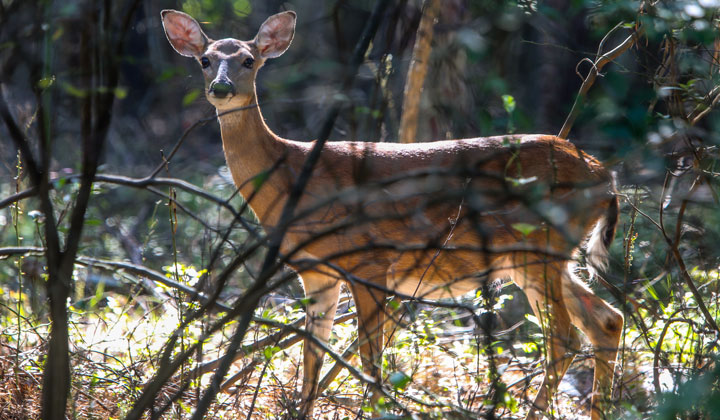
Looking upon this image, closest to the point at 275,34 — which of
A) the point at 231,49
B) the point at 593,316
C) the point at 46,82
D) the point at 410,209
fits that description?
the point at 231,49

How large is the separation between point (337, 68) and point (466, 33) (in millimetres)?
420

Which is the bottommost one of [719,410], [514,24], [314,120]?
[719,410]

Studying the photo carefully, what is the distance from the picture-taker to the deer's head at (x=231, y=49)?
14.9ft

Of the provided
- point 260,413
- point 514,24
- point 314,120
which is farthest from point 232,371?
point 314,120

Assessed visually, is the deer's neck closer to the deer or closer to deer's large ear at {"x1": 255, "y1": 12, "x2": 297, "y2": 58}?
the deer

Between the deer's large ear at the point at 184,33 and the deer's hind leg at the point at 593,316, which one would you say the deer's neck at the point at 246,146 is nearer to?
the deer's large ear at the point at 184,33

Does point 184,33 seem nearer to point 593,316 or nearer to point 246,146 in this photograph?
point 246,146

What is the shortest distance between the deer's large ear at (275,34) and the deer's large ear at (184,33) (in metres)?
0.34

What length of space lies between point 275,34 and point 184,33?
1.80 ft

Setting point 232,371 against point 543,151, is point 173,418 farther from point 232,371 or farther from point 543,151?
point 543,151

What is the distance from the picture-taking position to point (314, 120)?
1033cm

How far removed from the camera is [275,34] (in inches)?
197

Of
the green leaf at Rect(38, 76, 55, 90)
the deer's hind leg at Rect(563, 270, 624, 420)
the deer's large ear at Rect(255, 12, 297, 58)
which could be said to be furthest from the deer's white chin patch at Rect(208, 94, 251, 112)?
the deer's hind leg at Rect(563, 270, 624, 420)

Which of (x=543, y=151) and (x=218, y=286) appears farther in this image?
(x=543, y=151)
